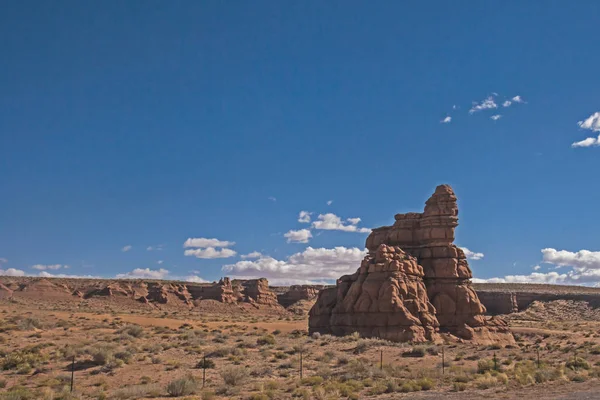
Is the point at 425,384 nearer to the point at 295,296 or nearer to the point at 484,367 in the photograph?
the point at 484,367

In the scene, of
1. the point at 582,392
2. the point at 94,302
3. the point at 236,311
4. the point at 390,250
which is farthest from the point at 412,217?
the point at 94,302

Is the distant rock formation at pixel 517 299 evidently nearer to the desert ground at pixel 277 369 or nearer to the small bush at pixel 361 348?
the desert ground at pixel 277 369

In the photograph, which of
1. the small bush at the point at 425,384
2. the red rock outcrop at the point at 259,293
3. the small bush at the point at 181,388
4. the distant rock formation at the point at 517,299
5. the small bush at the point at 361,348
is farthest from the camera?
the red rock outcrop at the point at 259,293

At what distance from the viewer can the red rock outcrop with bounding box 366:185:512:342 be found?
1403 inches

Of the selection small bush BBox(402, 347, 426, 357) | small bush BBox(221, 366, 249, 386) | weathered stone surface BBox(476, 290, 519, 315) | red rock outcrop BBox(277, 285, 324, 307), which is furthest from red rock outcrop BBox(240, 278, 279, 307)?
small bush BBox(221, 366, 249, 386)

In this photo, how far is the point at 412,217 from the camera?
3959 centimetres

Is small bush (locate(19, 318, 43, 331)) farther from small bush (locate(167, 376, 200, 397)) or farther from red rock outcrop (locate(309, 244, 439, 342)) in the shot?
small bush (locate(167, 376, 200, 397))

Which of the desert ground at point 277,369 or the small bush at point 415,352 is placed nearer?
the desert ground at point 277,369

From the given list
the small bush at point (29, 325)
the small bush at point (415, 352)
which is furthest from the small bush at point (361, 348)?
the small bush at point (29, 325)

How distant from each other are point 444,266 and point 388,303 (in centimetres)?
613

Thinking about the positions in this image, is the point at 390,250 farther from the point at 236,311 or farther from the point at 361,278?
the point at 236,311

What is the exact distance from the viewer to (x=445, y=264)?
36.6 meters

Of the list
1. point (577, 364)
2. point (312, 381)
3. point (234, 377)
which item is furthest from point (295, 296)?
point (234, 377)

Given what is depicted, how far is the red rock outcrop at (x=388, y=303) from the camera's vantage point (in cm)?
3250
